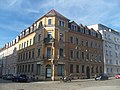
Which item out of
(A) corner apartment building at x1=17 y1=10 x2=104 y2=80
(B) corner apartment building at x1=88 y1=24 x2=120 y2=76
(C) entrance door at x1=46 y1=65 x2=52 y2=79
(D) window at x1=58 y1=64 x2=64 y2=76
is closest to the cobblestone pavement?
(C) entrance door at x1=46 y1=65 x2=52 y2=79

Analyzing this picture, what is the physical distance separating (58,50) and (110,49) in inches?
1023

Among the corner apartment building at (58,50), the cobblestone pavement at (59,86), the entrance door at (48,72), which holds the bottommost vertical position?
the cobblestone pavement at (59,86)

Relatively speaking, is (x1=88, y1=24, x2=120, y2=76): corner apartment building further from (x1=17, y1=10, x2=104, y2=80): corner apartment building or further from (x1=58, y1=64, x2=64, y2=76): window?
(x1=58, y1=64, x2=64, y2=76): window

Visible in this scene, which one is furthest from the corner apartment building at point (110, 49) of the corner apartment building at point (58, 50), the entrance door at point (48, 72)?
the entrance door at point (48, 72)

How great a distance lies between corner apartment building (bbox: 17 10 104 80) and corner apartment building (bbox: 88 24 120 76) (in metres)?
4.37

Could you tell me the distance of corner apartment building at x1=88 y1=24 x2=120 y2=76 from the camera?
5744cm

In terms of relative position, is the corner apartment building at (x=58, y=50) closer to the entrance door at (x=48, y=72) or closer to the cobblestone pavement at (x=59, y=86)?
the entrance door at (x=48, y=72)

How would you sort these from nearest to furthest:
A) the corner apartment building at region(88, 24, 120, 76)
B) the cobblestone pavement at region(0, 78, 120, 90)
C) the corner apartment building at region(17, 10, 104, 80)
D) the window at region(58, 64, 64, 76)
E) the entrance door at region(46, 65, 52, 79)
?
the cobblestone pavement at region(0, 78, 120, 90) < the entrance door at region(46, 65, 52, 79) < the corner apartment building at region(17, 10, 104, 80) < the window at region(58, 64, 64, 76) < the corner apartment building at region(88, 24, 120, 76)

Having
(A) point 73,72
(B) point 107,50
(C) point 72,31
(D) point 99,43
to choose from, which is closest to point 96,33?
(D) point 99,43

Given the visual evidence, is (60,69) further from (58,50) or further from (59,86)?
(59,86)

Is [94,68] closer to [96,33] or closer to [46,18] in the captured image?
[96,33]

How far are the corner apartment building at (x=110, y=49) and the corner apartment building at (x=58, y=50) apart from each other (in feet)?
14.3

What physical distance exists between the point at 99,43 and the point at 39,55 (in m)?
21.5

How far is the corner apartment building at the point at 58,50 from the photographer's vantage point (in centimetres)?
4022
